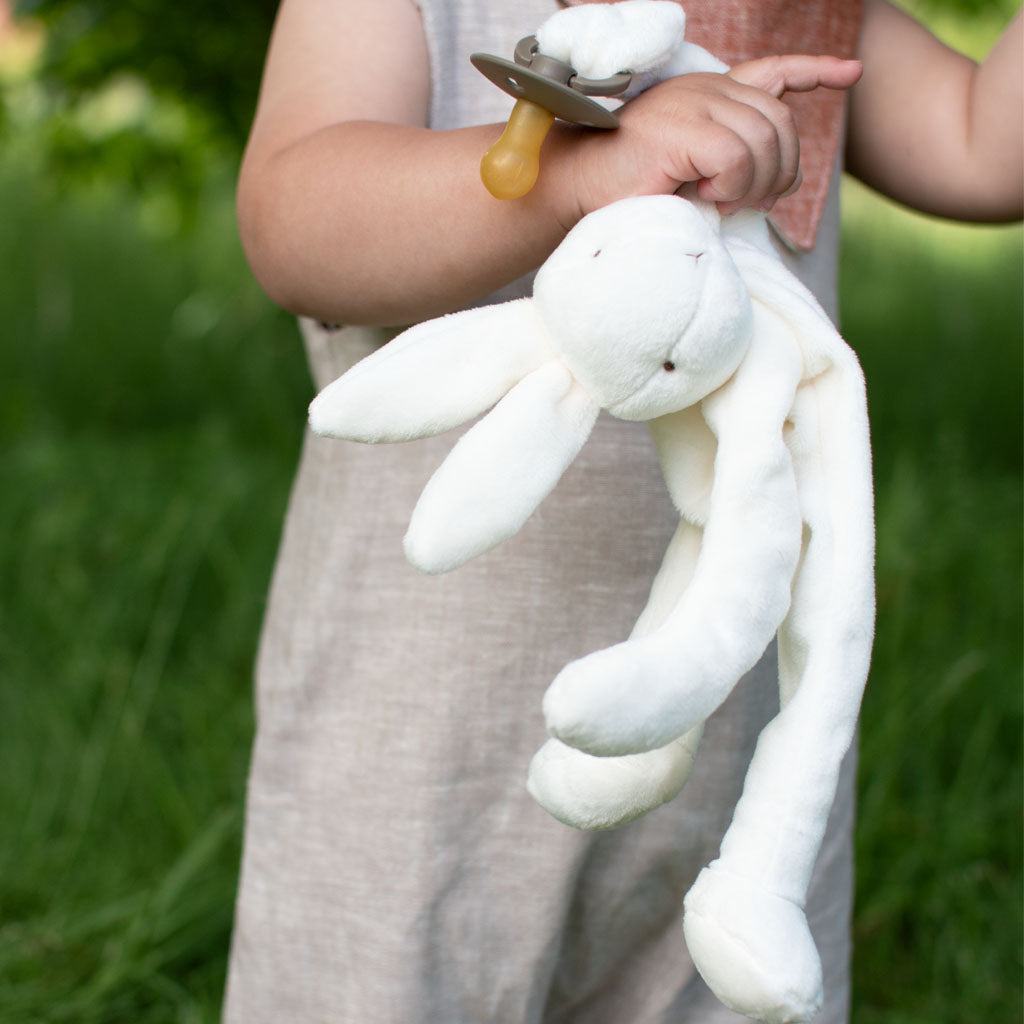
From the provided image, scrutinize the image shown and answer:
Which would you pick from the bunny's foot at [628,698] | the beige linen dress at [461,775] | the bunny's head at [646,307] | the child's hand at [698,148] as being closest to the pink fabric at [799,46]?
the beige linen dress at [461,775]

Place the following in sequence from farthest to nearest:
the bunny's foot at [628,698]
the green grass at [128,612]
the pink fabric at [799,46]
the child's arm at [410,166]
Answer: the green grass at [128,612], the pink fabric at [799,46], the child's arm at [410,166], the bunny's foot at [628,698]

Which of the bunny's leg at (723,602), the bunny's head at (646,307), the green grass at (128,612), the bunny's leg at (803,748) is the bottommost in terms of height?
the green grass at (128,612)

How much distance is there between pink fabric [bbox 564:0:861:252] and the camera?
71 centimetres

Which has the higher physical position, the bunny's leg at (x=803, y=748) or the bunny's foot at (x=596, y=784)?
the bunny's leg at (x=803, y=748)

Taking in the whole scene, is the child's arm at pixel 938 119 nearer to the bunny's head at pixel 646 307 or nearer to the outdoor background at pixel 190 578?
the bunny's head at pixel 646 307

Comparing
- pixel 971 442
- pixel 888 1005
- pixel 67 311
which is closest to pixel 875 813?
pixel 888 1005

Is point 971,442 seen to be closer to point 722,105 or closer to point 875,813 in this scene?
point 875,813

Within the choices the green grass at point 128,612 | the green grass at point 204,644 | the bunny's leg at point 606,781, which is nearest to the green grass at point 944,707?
the green grass at point 204,644

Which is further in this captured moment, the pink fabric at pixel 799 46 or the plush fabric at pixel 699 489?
the pink fabric at pixel 799 46

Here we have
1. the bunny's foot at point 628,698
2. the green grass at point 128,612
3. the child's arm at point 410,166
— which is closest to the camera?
the bunny's foot at point 628,698

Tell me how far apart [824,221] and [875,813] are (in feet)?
2.73

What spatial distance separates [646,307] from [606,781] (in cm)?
19

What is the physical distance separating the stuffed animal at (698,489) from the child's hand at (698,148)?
26mm

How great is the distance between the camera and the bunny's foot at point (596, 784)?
20.0 inches
